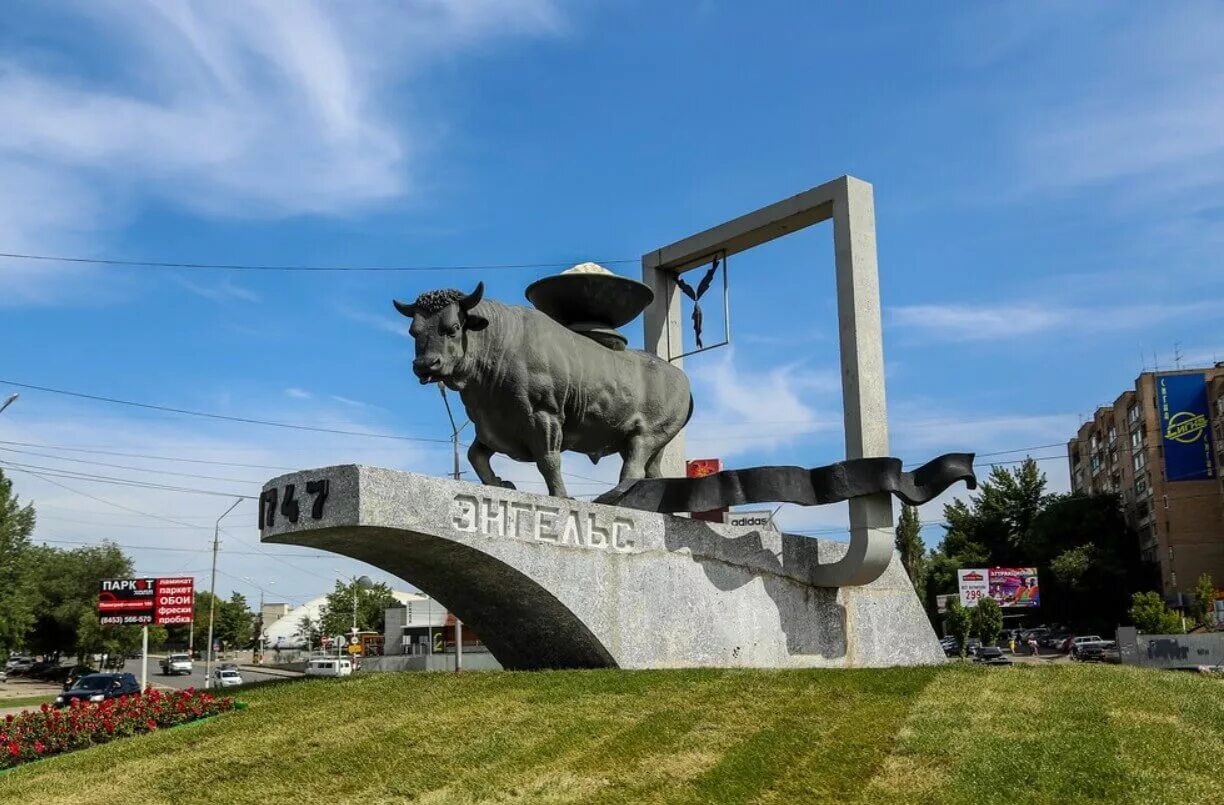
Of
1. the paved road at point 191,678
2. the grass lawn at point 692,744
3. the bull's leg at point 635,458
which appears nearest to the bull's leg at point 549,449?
the bull's leg at point 635,458

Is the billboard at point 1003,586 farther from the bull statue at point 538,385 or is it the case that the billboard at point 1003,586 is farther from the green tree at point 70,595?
the bull statue at point 538,385

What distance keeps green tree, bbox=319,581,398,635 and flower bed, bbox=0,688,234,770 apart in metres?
64.0

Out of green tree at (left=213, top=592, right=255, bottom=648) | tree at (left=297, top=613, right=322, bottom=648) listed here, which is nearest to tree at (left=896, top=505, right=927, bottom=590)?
tree at (left=297, top=613, right=322, bottom=648)

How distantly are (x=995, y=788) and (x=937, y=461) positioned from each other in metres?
6.40

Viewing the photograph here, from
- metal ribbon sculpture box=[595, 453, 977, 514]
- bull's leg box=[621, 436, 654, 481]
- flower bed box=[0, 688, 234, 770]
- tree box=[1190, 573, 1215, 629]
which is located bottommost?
flower bed box=[0, 688, 234, 770]

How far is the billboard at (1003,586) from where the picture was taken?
189 feet

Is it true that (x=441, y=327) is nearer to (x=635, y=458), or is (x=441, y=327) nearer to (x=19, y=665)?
(x=635, y=458)

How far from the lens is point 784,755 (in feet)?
23.2

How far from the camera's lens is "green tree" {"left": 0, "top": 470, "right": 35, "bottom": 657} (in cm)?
4197

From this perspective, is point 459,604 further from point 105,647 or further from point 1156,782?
point 105,647

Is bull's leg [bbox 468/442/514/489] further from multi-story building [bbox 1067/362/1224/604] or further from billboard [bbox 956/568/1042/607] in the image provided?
multi-story building [bbox 1067/362/1224/604]

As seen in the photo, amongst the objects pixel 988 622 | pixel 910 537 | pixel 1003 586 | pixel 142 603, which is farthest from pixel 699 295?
pixel 1003 586

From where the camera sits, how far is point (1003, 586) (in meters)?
59.8

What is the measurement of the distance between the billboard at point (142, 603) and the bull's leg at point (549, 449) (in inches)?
652
